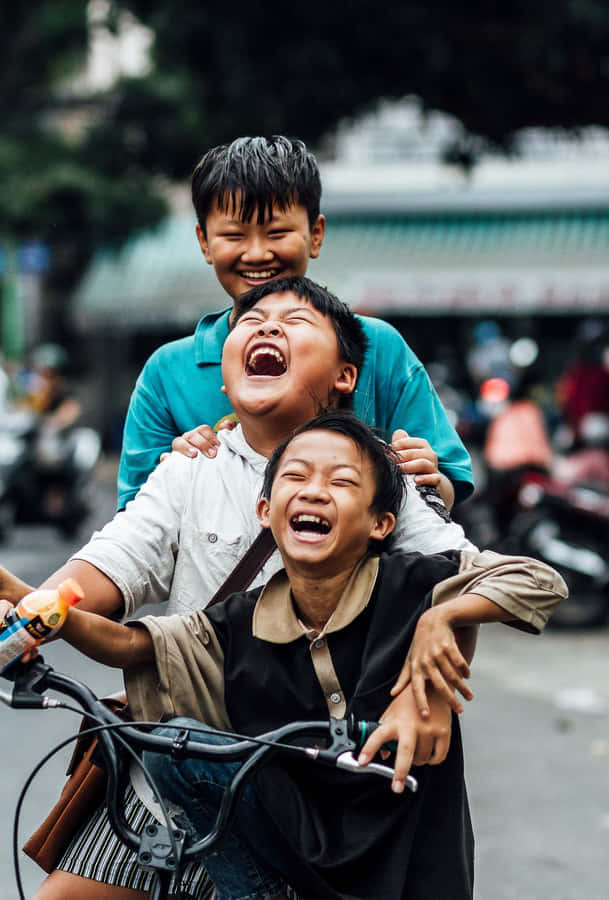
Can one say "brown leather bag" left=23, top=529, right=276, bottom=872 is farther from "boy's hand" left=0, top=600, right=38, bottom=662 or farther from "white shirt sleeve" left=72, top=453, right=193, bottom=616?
"boy's hand" left=0, top=600, right=38, bottom=662

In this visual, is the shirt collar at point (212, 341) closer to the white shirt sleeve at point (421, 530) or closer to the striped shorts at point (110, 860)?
the white shirt sleeve at point (421, 530)

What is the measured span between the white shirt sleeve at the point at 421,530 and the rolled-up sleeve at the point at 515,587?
145mm

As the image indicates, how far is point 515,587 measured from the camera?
6.21ft

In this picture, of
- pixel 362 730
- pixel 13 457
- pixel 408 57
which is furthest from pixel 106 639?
pixel 13 457

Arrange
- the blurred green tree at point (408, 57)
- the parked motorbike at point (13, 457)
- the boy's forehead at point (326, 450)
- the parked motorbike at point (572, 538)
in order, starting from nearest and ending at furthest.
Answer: the boy's forehead at point (326, 450)
the parked motorbike at point (572, 538)
the blurred green tree at point (408, 57)
the parked motorbike at point (13, 457)

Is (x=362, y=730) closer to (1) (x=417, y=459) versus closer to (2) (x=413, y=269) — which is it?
(1) (x=417, y=459)

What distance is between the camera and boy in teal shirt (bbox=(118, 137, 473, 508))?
2.44 m

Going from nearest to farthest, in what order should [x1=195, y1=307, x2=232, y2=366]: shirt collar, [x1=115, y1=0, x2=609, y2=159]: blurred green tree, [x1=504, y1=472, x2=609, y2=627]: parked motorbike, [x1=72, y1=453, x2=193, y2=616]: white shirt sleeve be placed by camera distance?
1. [x1=72, y1=453, x2=193, y2=616]: white shirt sleeve
2. [x1=195, y1=307, x2=232, y2=366]: shirt collar
3. [x1=504, y1=472, x2=609, y2=627]: parked motorbike
4. [x1=115, y1=0, x2=609, y2=159]: blurred green tree

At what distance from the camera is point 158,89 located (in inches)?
706

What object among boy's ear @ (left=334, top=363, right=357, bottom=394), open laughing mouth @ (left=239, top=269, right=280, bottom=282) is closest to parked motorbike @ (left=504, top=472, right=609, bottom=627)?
open laughing mouth @ (left=239, top=269, right=280, bottom=282)

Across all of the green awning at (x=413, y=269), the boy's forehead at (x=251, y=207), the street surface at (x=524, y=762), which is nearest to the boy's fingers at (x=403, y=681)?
the boy's forehead at (x=251, y=207)

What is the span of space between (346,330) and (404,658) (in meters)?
0.61

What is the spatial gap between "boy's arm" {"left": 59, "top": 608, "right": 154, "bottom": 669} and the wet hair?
0.86m

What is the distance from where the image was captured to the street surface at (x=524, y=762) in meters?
4.08
